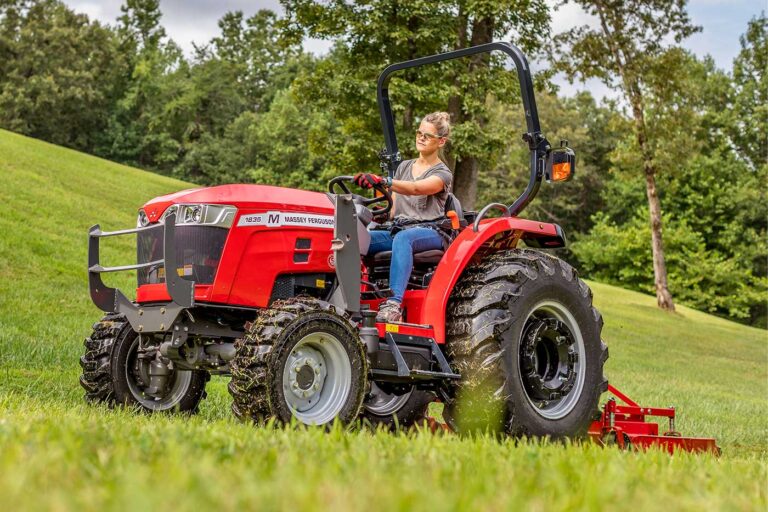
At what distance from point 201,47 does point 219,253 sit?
6502cm

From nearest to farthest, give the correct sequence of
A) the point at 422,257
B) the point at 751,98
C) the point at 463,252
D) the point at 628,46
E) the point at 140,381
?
the point at 463,252 → the point at 422,257 → the point at 140,381 → the point at 628,46 → the point at 751,98

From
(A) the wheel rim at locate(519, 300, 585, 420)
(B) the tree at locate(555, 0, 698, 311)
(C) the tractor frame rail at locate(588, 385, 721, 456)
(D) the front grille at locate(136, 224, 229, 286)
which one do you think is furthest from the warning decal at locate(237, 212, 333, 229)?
(B) the tree at locate(555, 0, 698, 311)

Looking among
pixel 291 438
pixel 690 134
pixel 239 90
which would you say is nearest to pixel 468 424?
pixel 291 438

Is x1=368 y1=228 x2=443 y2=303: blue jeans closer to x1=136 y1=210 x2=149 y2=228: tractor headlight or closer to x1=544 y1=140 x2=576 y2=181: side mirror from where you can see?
x1=544 y1=140 x2=576 y2=181: side mirror

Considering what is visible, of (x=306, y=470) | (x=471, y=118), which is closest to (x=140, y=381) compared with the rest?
(x=306, y=470)

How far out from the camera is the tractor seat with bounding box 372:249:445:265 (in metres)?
5.80

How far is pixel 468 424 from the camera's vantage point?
5410mm

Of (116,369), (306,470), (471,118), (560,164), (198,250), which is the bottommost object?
(116,369)

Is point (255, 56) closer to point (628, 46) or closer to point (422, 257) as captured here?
point (628, 46)

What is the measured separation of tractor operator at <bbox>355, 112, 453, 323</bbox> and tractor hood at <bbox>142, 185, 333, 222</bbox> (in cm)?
41

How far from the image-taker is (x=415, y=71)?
1811 centimetres

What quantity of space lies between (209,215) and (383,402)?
2.31m

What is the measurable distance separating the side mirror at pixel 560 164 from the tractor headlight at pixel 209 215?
2205 mm

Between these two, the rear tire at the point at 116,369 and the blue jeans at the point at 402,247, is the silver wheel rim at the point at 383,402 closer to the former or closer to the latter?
the blue jeans at the point at 402,247
